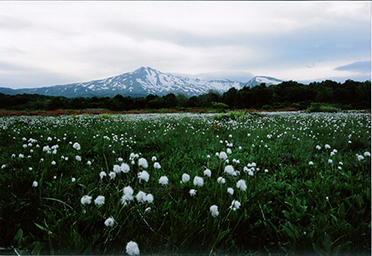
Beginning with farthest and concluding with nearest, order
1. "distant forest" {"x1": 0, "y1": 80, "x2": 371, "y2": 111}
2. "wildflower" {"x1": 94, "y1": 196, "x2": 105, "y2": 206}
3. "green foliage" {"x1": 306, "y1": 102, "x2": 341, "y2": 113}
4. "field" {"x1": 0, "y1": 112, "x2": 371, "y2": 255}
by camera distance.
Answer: "distant forest" {"x1": 0, "y1": 80, "x2": 371, "y2": 111} → "green foliage" {"x1": 306, "y1": 102, "x2": 341, "y2": 113} → "wildflower" {"x1": 94, "y1": 196, "x2": 105, "y2": 206} → "field" {"x1": 0, "y1": 112, "x2": 371, "y2": 255}

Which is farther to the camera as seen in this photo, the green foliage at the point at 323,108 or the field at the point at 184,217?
the green foliage at the point at 323,108

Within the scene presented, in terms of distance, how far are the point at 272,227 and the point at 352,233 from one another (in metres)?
0.59

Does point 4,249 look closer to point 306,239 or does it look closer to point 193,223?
point 193,223

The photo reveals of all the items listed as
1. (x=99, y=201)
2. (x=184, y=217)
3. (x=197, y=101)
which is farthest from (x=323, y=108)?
(x=197, y=101)

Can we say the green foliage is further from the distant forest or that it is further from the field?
the field

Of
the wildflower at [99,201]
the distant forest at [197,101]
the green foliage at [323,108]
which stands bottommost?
the wildflower at [99,201]

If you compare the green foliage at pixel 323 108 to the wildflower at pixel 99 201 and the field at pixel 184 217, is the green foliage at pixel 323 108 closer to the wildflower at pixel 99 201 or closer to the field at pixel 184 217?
the field at pixel 184 217

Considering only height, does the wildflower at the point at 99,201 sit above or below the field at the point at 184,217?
above

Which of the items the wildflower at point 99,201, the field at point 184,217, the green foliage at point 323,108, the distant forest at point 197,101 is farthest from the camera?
the distant forest at point 197,101

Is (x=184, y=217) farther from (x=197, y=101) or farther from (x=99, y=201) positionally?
(x=197, y=101)

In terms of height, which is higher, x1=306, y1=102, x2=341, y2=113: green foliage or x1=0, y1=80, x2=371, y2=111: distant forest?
x1=0, y1=80, x2=371, y2=111: distant forest

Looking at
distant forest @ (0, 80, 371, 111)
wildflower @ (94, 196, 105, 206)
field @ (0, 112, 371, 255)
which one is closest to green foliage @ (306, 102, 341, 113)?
distant forest @ (0, 80, 371, 111)

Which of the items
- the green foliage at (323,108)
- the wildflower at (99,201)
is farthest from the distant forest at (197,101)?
the wildflower at (99,201)

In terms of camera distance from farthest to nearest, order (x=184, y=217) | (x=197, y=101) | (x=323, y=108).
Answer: (x=197, y=101)
(x=323, y=108)
(x=184, y=217)
